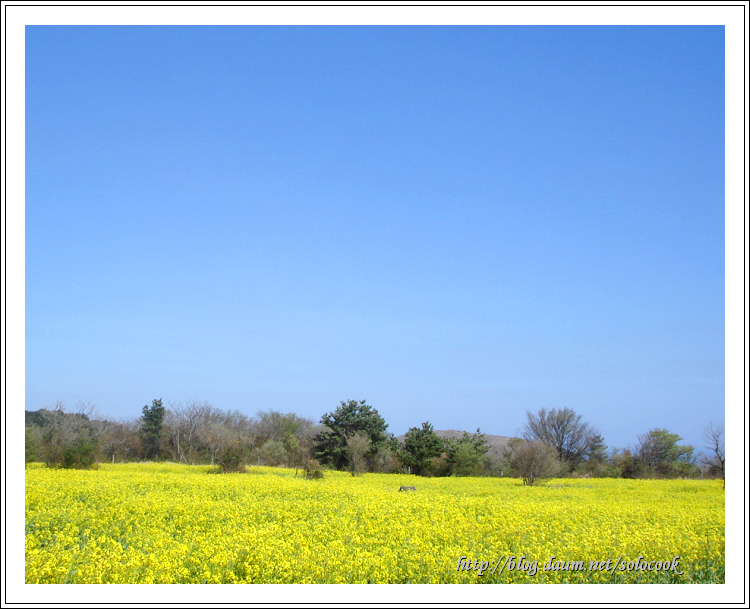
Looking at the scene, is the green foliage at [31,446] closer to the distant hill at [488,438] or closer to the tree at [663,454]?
the distant hill at [488,438]

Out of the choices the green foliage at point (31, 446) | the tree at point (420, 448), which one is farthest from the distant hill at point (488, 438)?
the green foliage at point (31, 446)

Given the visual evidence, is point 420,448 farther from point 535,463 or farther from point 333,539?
point 333,539

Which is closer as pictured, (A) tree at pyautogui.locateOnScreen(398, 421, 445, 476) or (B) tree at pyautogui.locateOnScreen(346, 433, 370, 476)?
(B) tree at pyautogui.locateOnScreen(346, 433, 370, 476)

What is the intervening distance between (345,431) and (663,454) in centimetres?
2323

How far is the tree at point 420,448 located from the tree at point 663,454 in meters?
14.9

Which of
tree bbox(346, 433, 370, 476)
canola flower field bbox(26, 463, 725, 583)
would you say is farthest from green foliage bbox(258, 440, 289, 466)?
canola flower field bbox(26, 463, 725, 583)

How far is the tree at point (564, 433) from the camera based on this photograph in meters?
42.2

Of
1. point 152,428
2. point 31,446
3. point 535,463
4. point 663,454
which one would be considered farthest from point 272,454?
point 663,454

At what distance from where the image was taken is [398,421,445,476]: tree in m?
35.5

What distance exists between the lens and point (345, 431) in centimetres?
A: 3644

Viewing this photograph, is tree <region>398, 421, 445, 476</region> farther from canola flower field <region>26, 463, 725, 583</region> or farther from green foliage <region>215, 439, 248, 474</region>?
canola flower field <region>26, 463, 725, 583</region>

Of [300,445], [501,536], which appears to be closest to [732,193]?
[501,536]

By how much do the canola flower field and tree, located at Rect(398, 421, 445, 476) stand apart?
2222 centimetres

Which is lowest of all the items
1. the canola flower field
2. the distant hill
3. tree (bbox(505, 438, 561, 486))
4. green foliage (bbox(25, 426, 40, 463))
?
the distant hill
